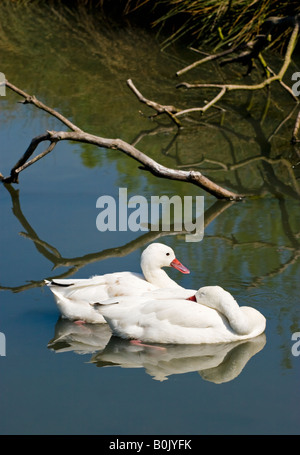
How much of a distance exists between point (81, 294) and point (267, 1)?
771cm

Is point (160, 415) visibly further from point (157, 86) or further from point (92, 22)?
point (92, 22)

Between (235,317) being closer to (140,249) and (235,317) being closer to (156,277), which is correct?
(156,277)

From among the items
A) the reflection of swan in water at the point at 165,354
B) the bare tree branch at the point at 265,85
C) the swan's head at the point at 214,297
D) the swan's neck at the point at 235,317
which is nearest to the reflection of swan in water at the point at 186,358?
the reflection of swan in water at the point at 165,354

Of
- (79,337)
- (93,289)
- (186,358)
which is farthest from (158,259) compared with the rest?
(186,358)

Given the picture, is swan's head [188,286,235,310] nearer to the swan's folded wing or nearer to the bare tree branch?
the swan's folded wing

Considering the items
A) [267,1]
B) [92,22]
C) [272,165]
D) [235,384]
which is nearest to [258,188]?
[272,165]

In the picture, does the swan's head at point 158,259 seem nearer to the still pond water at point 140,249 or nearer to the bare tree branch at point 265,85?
the still pond water at point 140,249

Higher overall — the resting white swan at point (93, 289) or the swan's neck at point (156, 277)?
the swan's neck at point (156, 277)

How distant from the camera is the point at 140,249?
7285 millimetres

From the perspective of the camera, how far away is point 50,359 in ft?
17.8

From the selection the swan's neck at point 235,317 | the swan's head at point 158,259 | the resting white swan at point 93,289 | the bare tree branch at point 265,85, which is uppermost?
the bare tree branch at point 265,85

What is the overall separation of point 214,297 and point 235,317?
188mm

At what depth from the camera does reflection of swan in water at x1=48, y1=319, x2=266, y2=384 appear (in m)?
5.29

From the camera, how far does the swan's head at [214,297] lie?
5.55 meters
